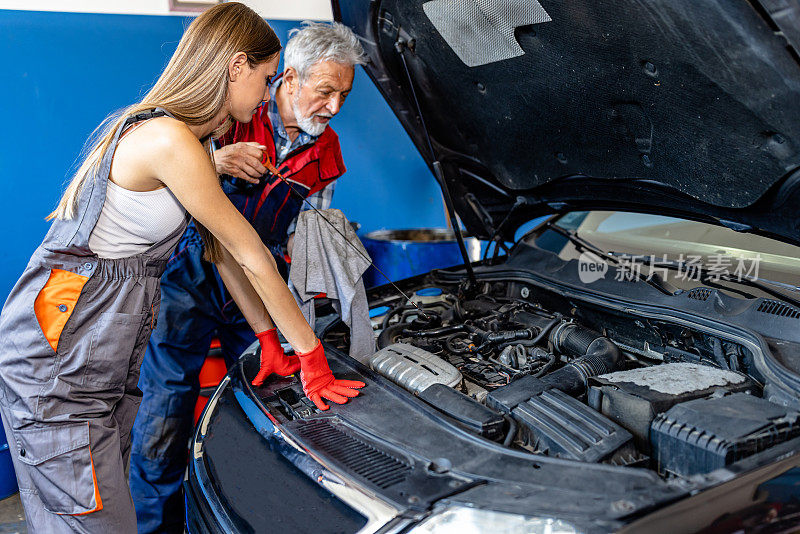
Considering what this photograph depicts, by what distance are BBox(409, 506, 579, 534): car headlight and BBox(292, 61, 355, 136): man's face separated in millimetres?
1447

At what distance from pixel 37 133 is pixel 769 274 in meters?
3.10

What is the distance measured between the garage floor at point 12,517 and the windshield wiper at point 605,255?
2346 mm

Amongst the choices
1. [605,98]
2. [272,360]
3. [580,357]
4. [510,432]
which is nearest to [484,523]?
[510,432]

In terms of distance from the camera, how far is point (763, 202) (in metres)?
1.47

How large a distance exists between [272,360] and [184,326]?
68 centimetres

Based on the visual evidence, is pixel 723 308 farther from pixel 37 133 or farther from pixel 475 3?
pixel 37 133

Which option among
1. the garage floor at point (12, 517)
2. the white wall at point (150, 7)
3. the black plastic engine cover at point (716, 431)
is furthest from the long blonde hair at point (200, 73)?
the white wall at point (150, 7)

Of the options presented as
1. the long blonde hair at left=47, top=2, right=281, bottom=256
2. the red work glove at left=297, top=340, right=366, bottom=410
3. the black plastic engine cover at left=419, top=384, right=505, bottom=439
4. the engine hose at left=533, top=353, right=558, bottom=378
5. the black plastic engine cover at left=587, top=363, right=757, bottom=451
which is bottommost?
the engine hose at left=533, top=353, right=558, bottom=378

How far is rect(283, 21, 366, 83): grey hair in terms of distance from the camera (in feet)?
6.43

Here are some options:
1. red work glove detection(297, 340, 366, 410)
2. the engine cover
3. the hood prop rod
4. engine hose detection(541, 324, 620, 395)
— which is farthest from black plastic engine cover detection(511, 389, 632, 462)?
the hood prop rod

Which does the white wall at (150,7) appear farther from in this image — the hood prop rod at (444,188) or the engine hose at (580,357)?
the engine hose at (580,357)

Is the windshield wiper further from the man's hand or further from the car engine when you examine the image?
the man's hand

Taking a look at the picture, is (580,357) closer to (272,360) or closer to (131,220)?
(272,360)

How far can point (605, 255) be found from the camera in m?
2.01
